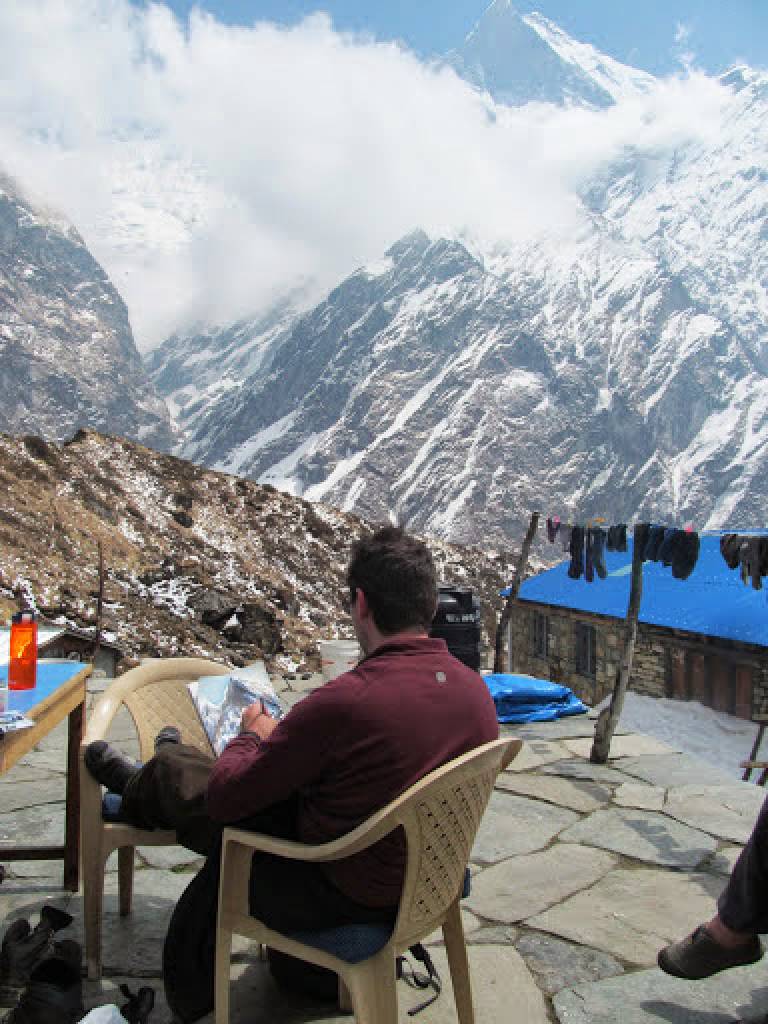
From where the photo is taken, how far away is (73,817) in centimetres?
343

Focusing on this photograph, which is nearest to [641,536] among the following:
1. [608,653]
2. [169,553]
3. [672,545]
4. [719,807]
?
[672,545]

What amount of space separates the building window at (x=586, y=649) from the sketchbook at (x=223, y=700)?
15378 millimetres

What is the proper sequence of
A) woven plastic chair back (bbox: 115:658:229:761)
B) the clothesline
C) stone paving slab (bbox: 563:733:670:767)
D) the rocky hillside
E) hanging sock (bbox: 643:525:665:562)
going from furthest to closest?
the rocky hillside, hanging sock (bbox: 643:525:665:562), the clothesline, stone paving slab (bbox: 563:733:670:767), woven plastic chair back (bbox: 115:658:229:761)

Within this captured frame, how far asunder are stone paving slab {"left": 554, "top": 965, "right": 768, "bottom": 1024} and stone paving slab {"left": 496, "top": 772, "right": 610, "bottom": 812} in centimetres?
193

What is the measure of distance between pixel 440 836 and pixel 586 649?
1660 centimetres

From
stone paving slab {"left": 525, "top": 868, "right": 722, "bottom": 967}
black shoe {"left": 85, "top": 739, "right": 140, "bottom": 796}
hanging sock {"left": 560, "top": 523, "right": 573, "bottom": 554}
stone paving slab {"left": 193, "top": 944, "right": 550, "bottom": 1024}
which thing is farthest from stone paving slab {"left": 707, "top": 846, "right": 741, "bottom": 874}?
hanging sock {"left": 560, "top": 523, "right": 573, "bottom": 554}

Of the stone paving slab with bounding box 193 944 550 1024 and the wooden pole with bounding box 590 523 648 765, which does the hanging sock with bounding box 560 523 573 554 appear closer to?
the wooden pole with bounding box 590 523 648 765

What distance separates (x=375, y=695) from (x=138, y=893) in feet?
6.45

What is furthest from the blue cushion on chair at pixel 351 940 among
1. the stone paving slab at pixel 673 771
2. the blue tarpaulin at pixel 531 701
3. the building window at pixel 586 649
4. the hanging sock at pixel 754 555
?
the building window at pixel 586 649

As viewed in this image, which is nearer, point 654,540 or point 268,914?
point 268,914

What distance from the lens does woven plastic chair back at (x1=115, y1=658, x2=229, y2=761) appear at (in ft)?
10.8

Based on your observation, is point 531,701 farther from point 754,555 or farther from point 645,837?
point 645,837

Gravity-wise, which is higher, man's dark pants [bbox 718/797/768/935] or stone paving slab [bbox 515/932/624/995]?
man's dark pants [bbox 718/797/768/935]

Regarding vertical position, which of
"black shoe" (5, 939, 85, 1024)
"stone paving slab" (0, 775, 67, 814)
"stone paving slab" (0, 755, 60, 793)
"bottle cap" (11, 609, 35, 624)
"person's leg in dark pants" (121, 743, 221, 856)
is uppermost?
"bottle cap" (11, 609, 35, 624)
